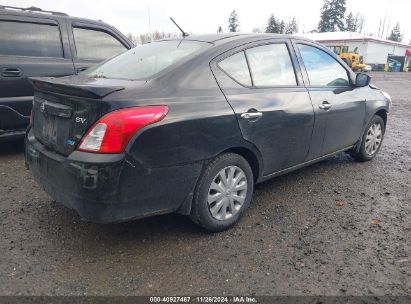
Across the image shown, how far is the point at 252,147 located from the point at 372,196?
5.58 ft

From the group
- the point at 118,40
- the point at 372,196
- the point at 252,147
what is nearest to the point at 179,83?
the point at 252,147

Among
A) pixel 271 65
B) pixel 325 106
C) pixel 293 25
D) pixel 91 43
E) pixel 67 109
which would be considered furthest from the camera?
pixel 293 25

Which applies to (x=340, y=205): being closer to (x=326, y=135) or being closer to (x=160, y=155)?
(x=326, y=135)

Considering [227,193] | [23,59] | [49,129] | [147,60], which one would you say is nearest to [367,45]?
[23,59]

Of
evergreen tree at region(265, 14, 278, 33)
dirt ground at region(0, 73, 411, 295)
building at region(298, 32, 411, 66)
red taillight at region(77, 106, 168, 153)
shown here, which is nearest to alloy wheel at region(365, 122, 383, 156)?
dirt ground at region(0, 73, 411, 295)

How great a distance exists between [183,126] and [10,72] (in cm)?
312

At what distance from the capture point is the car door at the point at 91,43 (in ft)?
17.6

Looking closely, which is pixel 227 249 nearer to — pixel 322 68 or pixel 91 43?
pixel 322 68

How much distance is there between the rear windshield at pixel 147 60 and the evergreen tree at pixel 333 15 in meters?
77.8

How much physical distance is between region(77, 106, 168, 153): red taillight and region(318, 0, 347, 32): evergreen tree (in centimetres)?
7905

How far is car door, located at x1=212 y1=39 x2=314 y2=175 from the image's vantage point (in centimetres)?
315

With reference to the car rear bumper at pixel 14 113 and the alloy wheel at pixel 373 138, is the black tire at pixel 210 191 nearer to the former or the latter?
the alloy wheel at pixel 373 138

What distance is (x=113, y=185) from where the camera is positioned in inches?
96.3

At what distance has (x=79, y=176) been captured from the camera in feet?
8.08
